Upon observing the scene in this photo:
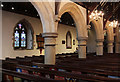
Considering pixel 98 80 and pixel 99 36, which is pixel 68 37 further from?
pixel 98 80

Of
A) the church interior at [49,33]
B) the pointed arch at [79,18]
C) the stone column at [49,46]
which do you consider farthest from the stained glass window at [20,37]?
the stone column at [49,46]

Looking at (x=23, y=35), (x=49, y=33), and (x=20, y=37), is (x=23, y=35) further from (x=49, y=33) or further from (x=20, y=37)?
(x=49, y=33)

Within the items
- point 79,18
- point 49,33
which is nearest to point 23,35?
point 79,18

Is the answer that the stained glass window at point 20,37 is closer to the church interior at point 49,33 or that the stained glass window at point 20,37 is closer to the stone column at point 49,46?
the church interior at point 49,33

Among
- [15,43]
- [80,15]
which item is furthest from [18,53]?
[80,15]

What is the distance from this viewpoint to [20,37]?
40.5ft

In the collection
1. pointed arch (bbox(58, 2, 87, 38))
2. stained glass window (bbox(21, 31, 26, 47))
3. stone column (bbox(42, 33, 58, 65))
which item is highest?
pointed arch (bbox(58, 2, 87, 38))

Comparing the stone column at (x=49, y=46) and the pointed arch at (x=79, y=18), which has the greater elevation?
the pointed arch at (x=79, y=18)

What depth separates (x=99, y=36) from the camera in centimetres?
1299

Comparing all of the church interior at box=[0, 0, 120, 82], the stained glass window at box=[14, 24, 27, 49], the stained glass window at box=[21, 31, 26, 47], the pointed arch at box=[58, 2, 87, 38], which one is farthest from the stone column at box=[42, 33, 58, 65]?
the stained glass window at box=[21, 31, 26, 47]

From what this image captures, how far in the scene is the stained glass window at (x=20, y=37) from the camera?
470 inches

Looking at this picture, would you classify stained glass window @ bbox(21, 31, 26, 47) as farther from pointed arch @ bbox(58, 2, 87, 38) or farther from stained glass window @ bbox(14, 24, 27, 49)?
pointed arch @ bbox(58, 2, 87, 38)

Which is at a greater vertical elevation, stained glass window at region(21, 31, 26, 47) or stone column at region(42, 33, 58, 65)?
stained glass window at region(21, 31, 26, 47)

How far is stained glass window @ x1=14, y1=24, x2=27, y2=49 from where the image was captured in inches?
470
